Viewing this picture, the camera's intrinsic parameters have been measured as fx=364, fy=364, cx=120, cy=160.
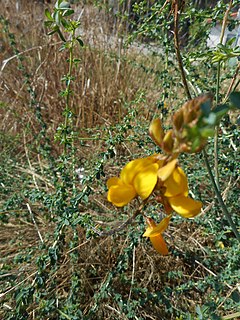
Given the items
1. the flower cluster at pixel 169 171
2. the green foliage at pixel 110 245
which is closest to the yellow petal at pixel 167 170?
the flower cluster at pixel 169 171

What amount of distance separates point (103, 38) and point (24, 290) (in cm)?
170

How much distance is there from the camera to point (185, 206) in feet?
→ 1.11

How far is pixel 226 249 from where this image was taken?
0.99 meters

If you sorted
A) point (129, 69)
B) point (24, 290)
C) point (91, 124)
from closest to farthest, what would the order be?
point (24, 290) → point (91, 124) → point (129, 69)

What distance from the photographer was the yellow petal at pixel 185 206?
333 millimetres

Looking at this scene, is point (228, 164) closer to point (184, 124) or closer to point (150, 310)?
point (150, 310)

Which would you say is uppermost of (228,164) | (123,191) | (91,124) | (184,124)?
(184,124)

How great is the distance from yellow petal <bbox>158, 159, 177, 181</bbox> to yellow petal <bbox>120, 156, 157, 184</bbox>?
4cm

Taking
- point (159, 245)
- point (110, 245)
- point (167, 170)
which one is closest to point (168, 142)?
point (167, 170)

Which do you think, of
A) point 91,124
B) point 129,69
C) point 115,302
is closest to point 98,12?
point 129,69

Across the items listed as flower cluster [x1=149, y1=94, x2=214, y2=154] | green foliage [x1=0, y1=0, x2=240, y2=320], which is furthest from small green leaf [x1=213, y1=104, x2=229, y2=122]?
green foliage [x1=0, y1=0, x2=240, y2=320]

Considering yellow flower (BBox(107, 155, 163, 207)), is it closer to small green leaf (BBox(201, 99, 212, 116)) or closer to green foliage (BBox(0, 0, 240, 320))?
small green leaf (BBox(201, 99, 212, 116))

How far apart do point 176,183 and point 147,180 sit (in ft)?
0.09

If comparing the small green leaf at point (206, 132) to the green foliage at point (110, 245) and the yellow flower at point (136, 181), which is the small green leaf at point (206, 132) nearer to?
the yellow flower at point (136, 181)
